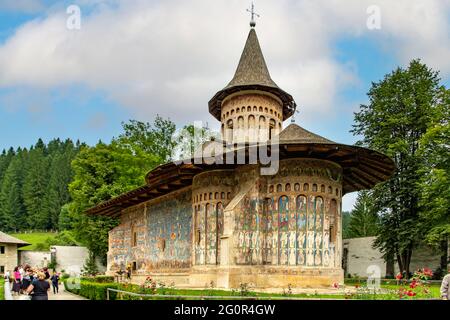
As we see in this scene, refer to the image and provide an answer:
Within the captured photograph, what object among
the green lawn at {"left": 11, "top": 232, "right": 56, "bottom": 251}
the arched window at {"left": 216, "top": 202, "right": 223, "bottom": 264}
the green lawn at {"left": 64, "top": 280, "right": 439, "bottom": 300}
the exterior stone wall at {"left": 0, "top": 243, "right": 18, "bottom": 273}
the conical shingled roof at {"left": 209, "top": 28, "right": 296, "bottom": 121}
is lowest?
the green lawn at {"left": 11, "top": 232, "right": 56, "bottom": 251}

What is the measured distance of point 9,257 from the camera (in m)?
43.3

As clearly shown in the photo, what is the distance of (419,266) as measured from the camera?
3092 centimetres

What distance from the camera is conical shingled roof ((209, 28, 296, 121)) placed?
26.4 m

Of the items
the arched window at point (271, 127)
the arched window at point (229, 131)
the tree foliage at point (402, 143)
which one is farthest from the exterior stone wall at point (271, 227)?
the tree foliage at point (402, 143)

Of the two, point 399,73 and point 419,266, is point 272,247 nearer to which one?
point 419,266

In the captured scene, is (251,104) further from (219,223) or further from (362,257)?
(362,257)

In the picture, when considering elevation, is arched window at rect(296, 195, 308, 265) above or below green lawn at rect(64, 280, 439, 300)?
above

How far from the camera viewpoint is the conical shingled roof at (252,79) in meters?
26.4

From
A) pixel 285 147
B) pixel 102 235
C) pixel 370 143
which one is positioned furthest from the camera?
pixel 102 235

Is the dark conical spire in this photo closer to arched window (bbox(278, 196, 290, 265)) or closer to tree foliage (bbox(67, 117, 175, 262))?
arched window (bbox(278, 196, 290, 265))

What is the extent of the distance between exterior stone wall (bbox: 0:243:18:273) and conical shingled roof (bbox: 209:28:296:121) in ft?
82.1

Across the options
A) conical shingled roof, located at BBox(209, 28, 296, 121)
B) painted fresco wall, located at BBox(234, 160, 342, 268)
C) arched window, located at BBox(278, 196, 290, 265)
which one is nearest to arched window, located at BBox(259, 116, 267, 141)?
conical shingled roof, located at BBox(209, 28, 296, 121)
